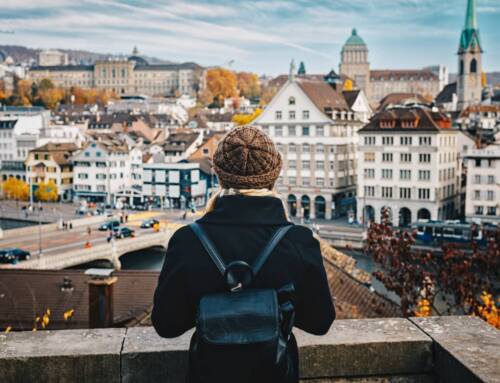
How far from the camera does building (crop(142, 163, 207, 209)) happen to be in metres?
70.6

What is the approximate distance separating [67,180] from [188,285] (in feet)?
256

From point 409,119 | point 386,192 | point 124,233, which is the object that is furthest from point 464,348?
point 409,119

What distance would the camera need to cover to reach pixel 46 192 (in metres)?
76.1

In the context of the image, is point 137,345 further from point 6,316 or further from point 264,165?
point 6,316

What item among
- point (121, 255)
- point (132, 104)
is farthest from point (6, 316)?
point (132, 104)

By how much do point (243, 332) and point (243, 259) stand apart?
0.36m

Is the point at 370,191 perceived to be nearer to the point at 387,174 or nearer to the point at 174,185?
the point at 387,174

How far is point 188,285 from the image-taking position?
11.6 ft

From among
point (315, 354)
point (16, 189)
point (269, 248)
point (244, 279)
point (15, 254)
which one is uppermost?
point (269, 248)

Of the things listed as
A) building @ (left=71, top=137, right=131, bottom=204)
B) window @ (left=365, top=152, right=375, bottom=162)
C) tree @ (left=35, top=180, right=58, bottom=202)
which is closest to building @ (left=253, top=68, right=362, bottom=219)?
window @ (left=365, top=152, right=375, bottom=162)

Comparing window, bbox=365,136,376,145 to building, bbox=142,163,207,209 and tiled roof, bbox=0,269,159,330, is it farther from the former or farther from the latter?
tiled roof, bbox=0,269,159,330

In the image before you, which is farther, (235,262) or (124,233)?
(124,233)

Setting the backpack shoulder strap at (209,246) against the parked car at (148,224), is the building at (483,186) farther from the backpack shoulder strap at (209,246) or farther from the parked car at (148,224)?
the backpack shoulder strap at (209,246)

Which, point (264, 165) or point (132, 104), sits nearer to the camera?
point (264, 165)
